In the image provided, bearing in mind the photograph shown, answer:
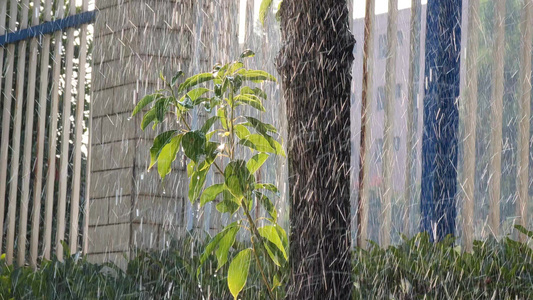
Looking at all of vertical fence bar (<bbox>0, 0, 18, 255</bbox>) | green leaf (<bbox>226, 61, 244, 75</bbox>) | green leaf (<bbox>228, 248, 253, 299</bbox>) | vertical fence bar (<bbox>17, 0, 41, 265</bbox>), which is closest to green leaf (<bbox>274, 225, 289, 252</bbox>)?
green leaf (<bbox>228, 248, 253, 299</bbox>)

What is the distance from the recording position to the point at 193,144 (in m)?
2.54

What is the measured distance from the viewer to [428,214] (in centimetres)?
354

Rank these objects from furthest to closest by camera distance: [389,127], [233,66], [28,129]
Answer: [28,129], [389,127], [233,66]

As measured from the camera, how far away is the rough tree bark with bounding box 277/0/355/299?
2.18 meters

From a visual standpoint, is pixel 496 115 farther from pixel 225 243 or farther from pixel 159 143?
pixel 159 143

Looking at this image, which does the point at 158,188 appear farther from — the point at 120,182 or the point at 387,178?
the point at 387,178

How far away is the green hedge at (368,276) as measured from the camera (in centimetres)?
271

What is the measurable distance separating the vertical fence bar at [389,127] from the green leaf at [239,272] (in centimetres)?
113

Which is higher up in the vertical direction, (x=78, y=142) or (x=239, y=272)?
(x=78, y=142)

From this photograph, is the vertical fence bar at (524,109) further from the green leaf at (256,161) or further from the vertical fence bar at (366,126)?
the green leaf at (256,161)

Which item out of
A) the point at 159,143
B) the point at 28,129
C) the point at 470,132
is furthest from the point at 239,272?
the point at 28,129

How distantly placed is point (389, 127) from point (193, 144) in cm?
144

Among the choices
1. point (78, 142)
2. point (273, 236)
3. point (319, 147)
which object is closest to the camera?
point (319, 147)

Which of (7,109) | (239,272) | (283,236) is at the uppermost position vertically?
(7,109)
